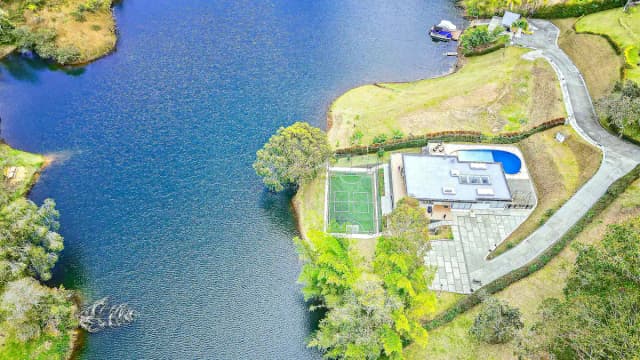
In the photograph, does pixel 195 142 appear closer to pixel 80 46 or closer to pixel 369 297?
pixel 80 46

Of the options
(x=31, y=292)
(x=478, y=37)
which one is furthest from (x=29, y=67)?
(x=478, y=37)

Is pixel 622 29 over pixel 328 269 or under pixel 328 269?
over

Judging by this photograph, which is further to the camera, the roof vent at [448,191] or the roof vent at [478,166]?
the roof vent at [478,166]

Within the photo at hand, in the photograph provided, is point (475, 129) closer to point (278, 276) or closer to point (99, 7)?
point (278, 276)

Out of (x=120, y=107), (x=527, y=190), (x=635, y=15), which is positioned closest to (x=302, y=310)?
(x=527, y=190)

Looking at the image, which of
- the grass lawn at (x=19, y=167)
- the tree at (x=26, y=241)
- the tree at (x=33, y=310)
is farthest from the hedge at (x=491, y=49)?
the tree at (x=33, y=310)

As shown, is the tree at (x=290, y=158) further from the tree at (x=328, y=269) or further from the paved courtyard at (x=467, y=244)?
the paved courtyard at (x=467, y=244)
